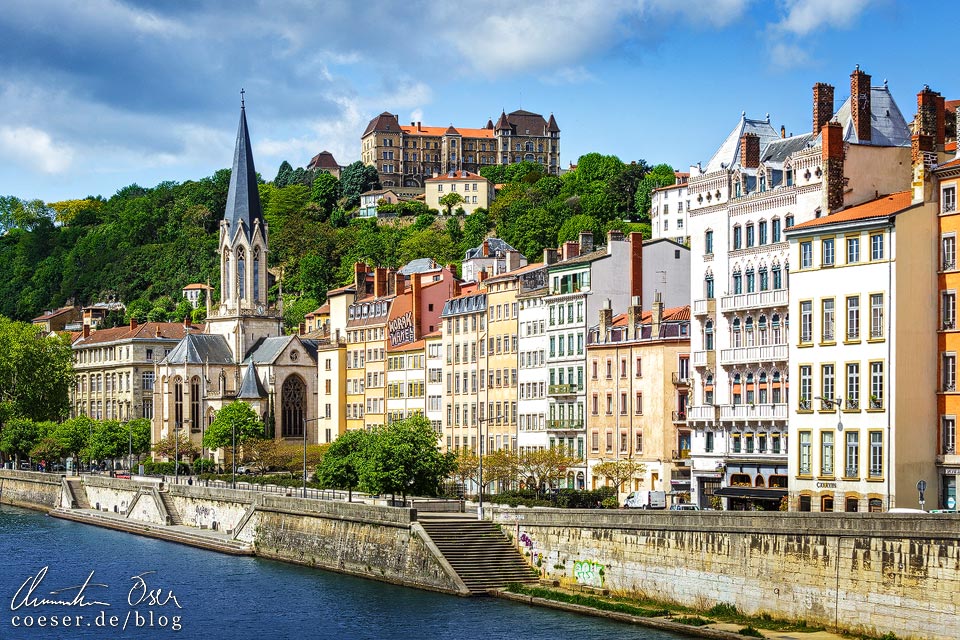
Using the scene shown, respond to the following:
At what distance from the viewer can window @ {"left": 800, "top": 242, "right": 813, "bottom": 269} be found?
2306 inches

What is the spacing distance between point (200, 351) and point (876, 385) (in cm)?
8855

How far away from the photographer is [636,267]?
268ft

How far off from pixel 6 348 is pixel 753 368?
9117cm

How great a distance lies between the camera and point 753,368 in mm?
64375

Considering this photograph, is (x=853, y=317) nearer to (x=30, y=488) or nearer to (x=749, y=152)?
(x=749, y=152)

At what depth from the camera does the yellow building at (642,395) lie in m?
73.2

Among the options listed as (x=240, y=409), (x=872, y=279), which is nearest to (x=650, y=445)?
(x=872, y=279)

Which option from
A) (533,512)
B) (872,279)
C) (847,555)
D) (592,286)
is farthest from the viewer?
(592,286)

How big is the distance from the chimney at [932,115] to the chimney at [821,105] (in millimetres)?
4807

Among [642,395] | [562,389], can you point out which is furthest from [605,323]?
[642,395]

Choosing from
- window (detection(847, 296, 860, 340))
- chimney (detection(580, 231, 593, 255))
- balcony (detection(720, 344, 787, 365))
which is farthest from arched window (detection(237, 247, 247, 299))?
window (detection(847, 296, 860, 340))

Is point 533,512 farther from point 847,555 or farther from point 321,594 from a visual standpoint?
point 847,555

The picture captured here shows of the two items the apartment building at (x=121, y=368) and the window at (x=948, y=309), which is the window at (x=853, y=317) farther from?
the apartment building at (x=121, y=368)

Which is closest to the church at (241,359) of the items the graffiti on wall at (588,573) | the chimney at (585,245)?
the chimney at (585,245)
